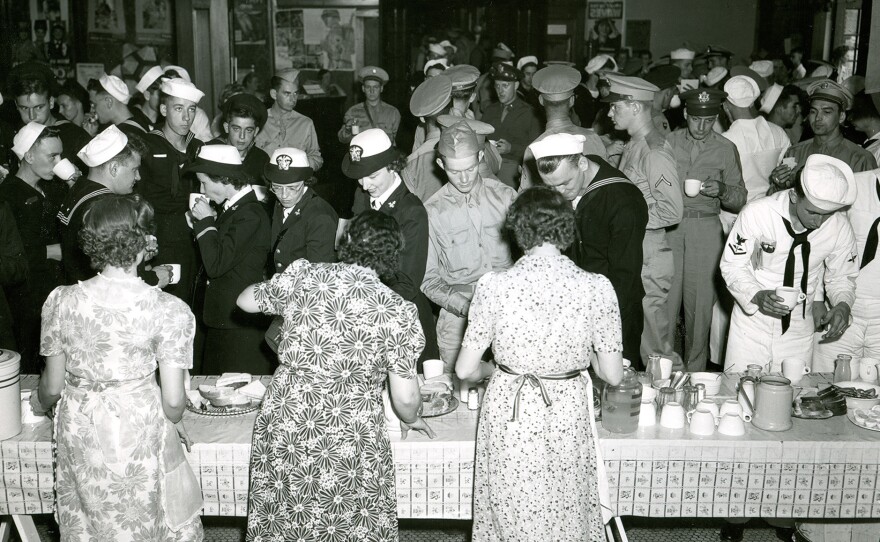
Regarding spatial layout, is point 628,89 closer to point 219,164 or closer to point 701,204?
point 701,204

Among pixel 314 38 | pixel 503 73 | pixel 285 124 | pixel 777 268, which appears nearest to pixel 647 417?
pixel 777 268

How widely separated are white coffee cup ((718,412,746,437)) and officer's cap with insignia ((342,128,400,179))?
182 cm

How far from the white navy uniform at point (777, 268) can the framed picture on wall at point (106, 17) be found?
9188mm

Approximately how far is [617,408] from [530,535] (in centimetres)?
56

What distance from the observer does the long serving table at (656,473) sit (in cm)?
283

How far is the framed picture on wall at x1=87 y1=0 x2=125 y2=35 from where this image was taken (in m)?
10.3

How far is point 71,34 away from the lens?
10.2 metres

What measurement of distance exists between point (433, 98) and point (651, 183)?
156 cm

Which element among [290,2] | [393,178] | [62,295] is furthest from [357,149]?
[290,2]

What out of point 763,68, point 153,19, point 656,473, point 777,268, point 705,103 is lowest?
point 656,473

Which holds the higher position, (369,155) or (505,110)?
(505,110)

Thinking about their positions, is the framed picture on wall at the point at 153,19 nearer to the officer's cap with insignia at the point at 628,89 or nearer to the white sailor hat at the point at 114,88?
the white sailor hat at the point at 114,88

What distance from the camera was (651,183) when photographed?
15.0ft

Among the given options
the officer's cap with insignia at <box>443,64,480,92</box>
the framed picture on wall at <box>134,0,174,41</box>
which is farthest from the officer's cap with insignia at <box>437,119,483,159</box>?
the framed picture on wall at <box>134,0,174,41</box>
